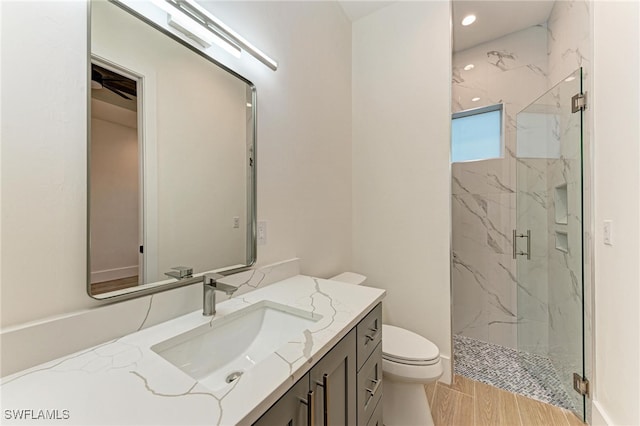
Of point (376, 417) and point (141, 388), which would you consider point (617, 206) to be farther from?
point (141, 388)

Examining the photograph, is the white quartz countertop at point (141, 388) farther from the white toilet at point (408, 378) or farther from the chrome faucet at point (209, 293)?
Answer: the white toilet at point (408, 378)

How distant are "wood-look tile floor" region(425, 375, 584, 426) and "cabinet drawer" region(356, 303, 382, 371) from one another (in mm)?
843

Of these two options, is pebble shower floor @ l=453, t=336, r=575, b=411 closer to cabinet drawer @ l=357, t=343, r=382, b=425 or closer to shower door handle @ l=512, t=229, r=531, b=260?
shower door handle @ l=512, t=229, r=531, b=260

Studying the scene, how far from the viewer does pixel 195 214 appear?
106 cm

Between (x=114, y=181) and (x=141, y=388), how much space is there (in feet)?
1.94

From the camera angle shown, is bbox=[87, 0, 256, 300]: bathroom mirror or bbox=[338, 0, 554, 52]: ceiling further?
bbox=[338, 0, 554, 52]: ceiling

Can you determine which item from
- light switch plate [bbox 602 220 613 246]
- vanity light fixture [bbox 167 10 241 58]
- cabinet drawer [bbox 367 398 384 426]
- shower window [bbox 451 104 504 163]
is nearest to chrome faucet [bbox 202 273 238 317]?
cabinet drawer [bbox 367 398 384 426]

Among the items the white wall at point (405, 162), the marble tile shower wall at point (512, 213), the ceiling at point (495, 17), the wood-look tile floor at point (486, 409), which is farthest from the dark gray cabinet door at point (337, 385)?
the ceiling at point (495, 17)

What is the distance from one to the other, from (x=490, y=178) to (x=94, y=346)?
275cm

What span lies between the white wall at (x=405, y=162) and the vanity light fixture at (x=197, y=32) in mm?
1315

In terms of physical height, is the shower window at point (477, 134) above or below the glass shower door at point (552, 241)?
above

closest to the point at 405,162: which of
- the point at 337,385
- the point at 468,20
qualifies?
the point at 468,20

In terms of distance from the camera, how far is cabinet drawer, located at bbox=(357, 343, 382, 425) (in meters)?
0.97

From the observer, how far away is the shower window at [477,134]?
2365 millimetres
